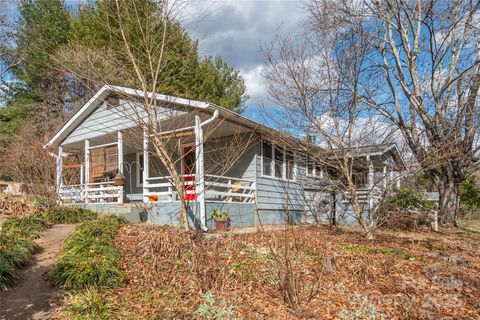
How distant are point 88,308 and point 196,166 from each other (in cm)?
444

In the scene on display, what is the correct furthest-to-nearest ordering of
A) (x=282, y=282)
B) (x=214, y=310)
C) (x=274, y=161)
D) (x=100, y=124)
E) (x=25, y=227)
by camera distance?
1. (x=274, y=161)
2. (x=100, y=124)
3. (x=25, y=227)
4. (x=282, y=282)
5. (x=214, y=310)

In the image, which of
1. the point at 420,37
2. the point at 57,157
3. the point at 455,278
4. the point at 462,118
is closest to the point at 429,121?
the point at 462,118

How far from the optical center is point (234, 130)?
11305 mm

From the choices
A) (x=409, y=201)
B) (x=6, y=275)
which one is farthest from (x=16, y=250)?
(x=409, y=201)

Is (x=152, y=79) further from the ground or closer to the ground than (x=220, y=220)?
further from the ground

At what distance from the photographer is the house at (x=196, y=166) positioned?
894 cm

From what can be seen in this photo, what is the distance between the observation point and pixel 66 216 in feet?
31.3

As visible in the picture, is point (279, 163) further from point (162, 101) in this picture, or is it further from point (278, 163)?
point (162, 101)

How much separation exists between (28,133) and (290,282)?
20.5 meters

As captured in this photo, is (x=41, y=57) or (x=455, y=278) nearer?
(x=455, y=278)

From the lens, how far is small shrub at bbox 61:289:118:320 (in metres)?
3.92

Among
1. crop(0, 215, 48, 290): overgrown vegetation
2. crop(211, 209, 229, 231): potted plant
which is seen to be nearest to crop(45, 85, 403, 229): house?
crop(211, 209, 229, 231): potted plant

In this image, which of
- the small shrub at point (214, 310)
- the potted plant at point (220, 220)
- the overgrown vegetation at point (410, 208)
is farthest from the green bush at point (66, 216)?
the overgrown vegetation at point (410, 208)

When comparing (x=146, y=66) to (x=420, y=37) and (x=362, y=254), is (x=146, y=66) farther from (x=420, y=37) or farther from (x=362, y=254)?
(x=420, y=37)
